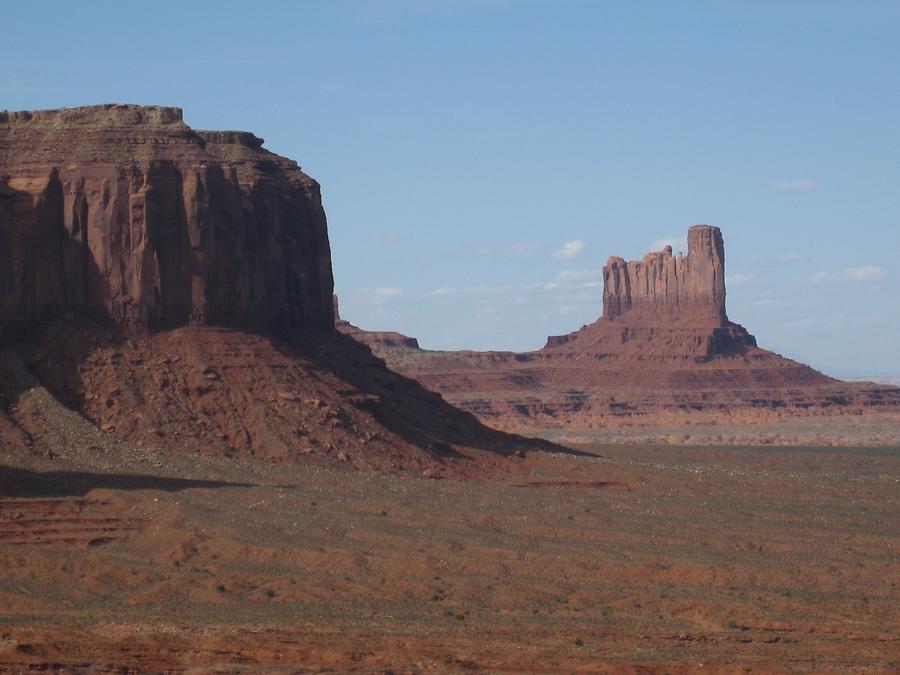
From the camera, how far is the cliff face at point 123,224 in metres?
61.2

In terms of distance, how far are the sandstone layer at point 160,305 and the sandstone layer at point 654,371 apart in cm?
6050

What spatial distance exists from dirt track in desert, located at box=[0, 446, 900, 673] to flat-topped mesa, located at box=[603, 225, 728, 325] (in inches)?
3697

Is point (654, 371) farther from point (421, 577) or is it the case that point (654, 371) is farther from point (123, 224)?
point (421, 577)

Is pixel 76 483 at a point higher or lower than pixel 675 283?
lower

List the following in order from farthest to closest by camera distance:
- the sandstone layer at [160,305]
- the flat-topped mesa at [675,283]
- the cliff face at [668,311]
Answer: the flat-topped mesa at [675,283]
the cliff face at [668,311]
the sandstone layer at [160,305]

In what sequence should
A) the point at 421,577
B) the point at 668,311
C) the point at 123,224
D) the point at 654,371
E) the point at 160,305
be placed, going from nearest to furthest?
1. the point at 421,577
2. the point at 123,224
3. the point at 160,305
4. the point at 654,371
5. the point at 668,311

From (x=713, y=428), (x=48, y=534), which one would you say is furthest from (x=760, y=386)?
(x=48, y=534)

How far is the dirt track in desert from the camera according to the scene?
30766mm

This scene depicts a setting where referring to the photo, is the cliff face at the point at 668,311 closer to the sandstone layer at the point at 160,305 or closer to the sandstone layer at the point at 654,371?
the sandstone layer at the point at 654,371

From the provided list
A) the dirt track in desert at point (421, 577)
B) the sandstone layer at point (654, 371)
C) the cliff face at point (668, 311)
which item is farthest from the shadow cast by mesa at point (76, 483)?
the cliff face at point (668, 311)

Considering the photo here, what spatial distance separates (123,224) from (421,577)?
88.1 ft

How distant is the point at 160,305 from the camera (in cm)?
6184

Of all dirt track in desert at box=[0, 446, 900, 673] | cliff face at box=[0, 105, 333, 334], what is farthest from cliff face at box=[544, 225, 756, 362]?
dirt track in desert at box=[0, 446, 900, 673]

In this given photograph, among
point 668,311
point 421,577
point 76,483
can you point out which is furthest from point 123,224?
point 668,311
